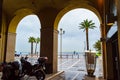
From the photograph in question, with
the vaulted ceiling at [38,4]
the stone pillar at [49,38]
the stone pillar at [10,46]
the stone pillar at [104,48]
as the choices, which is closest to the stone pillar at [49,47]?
the stone pillar at [49,38]

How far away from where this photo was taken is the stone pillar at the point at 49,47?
937cm

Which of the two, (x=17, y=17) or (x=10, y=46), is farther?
(x=10, y=46)

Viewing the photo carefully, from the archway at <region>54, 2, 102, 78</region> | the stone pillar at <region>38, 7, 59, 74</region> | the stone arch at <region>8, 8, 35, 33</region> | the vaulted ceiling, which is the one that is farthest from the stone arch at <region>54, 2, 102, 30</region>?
the stone arch at <region>8, 8, 35, 33</region>

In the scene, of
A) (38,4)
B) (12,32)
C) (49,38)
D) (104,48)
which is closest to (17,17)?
(12,32)

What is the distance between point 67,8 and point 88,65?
381 centimetres

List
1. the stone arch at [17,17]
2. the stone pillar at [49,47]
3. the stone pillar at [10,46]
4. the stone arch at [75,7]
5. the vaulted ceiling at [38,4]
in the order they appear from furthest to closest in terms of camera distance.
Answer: the stone pillar at [10,46] → the stone arch at [17,17] → the stone pillar at [49,47] → the stone arch at [75,7] → the vaulted ceiling at [38,4]

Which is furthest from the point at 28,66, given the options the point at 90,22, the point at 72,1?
the point at 90,22

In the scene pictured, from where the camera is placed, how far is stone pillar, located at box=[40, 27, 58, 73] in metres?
9.37

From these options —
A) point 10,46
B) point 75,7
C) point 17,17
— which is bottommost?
point 10,46

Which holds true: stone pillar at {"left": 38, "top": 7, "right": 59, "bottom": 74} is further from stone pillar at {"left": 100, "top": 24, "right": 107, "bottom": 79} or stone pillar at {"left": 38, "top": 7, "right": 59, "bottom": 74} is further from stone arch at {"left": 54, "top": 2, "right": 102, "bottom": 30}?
stone pillar at {"left": 100, "top": 24, "right": 107, "bottom": 79}

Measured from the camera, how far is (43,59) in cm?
719

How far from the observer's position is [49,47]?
9.50 metres

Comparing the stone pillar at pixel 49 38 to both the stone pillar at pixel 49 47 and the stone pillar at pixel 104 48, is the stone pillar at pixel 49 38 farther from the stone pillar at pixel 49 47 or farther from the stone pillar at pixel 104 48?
the stone pillar at pixel 104 48

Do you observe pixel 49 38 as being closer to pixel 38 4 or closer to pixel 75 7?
pixel 38 4
